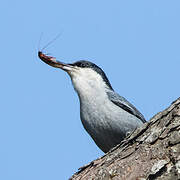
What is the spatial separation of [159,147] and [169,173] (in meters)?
0.54

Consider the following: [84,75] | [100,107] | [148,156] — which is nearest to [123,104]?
[100,107]

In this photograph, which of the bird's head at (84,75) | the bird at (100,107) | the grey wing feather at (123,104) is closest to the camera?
the bird at (100,107)

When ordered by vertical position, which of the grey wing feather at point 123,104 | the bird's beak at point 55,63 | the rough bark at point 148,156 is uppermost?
the bird's beak at point 55,63

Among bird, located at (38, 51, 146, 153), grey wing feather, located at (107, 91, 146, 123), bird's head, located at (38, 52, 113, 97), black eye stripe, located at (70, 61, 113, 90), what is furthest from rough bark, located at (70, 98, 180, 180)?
black eye stripe, located at (70, 61, 113, 90)

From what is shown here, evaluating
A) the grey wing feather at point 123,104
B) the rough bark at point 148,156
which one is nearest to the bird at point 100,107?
the grey wing feather at point 123,104

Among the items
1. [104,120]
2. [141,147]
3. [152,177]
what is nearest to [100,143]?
[104,120]

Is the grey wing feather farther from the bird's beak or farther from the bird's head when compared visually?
the bird's beak

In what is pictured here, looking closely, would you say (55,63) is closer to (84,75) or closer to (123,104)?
(84,75)

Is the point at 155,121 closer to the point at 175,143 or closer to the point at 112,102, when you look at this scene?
the point at 175,143

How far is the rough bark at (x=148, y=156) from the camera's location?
4.52 metres

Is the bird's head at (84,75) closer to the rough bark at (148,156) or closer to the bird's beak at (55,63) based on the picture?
the bird's beak at (55,63)

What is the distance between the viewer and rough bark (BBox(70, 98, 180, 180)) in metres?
4.52

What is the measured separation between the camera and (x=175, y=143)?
4.65 meters

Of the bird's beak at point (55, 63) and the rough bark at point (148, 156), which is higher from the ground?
the bird's beak at point (55, 63)
